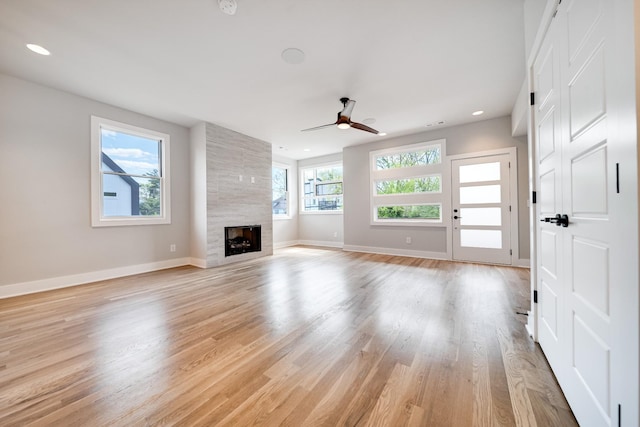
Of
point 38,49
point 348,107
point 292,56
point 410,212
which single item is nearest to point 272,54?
point 292,56

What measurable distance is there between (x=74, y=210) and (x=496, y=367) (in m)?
5.30

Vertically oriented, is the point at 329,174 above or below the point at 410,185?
above

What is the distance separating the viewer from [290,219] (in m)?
7.50

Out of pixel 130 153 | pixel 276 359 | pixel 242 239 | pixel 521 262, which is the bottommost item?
pixel 276 359

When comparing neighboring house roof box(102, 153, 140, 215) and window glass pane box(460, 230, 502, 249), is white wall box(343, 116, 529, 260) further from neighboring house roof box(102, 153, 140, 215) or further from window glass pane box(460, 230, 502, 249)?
neighboring house roof box(102, 153, 140, 215)

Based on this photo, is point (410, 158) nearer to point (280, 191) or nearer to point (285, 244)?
point (280, 191)

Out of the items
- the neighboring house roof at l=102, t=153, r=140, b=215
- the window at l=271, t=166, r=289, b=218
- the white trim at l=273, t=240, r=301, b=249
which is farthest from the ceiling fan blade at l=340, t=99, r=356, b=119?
the white trim at l=273, t=240, r=301, b=249

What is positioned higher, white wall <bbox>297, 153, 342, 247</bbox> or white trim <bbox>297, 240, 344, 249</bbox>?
white wall <bbox>297, 153, 342, 247</bbox>

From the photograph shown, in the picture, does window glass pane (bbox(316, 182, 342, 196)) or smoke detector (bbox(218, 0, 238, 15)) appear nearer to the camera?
smoke detector (bbox(218, 0, 238, 15))

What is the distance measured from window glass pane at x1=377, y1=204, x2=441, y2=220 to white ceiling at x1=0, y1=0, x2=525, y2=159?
6.66 ft

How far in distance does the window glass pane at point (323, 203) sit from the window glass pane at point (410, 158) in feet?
5.59

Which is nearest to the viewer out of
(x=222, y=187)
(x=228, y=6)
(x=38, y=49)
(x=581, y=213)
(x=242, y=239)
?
(x=581, y=213)

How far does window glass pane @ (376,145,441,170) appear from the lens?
524 cm

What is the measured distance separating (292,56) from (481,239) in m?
4.65
